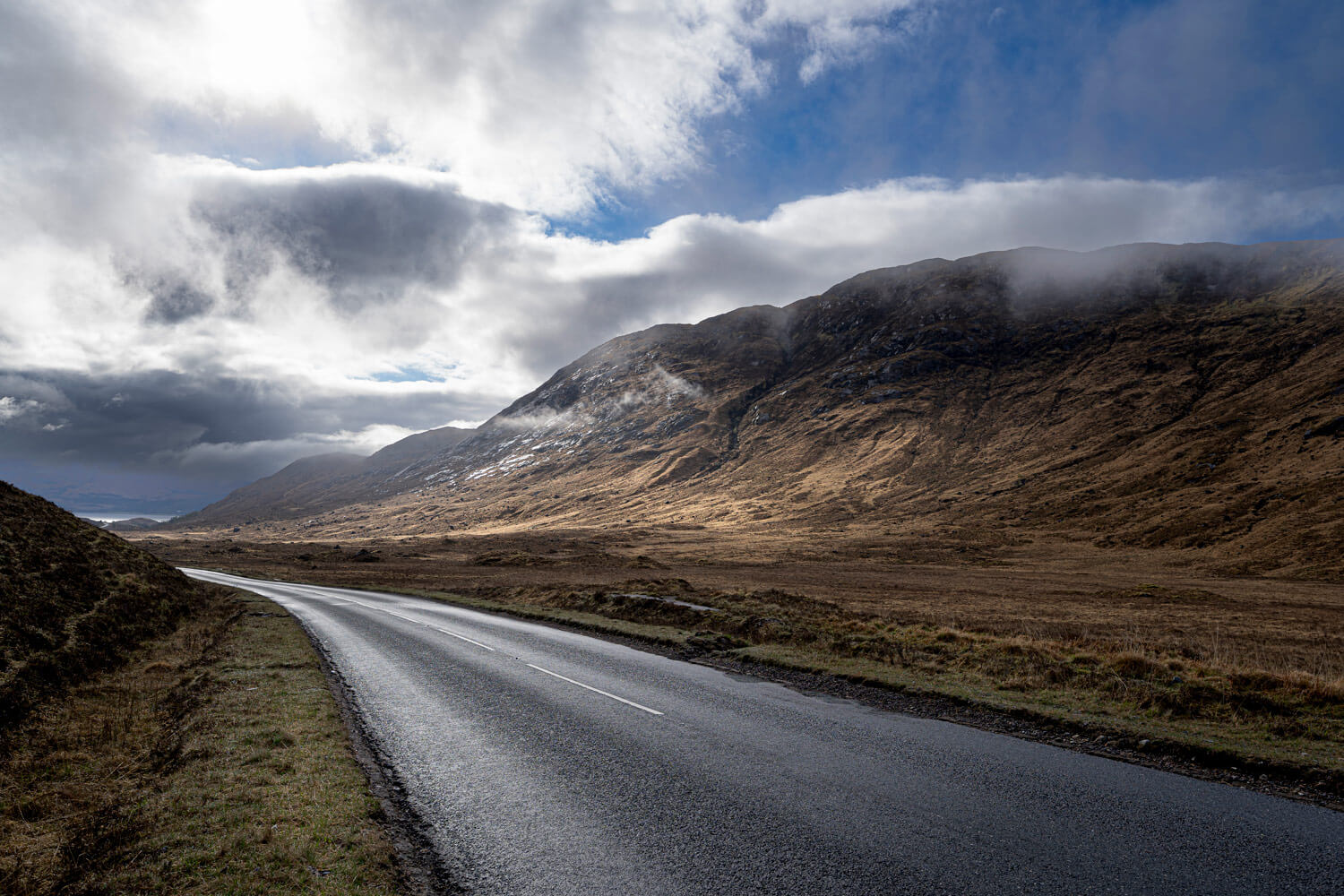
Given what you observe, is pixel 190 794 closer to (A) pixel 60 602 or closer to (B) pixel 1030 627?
(A) pixel 60 602

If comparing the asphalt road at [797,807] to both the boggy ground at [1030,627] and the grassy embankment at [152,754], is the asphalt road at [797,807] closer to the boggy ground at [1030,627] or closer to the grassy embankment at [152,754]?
the grassy embankment at [152,754]

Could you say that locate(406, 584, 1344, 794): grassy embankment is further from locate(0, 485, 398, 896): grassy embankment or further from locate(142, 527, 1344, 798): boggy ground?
locate(0, 485, 398, 896): grassy embankment

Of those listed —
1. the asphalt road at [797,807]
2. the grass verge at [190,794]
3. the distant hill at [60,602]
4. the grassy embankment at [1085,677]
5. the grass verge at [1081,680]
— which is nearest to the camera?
the asphalt road at [797,807]

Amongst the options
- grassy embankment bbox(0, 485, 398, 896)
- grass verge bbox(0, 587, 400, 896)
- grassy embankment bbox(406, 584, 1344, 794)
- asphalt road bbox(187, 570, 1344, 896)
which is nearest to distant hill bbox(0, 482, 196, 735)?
grassy embankment bbox(0, 485, 398, 896)

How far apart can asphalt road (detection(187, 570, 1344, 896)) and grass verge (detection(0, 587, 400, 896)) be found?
0.99 metres

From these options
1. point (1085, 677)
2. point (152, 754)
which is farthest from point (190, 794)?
point (1085, 677)

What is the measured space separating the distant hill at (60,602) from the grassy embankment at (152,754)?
6 cm

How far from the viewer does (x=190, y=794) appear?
7695 mm

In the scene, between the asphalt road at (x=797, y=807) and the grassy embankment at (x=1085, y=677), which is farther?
the grassy embankment at (x=1085, y=677)

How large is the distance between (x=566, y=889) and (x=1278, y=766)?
9.70 m

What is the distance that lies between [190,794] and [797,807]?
24.8ft

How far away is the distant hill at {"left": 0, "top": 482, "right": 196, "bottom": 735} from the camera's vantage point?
41.9 ft

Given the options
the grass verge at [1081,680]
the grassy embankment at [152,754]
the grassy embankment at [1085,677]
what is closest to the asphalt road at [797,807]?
the grassy embankment at [152,754]

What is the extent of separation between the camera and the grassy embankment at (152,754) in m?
5.89
